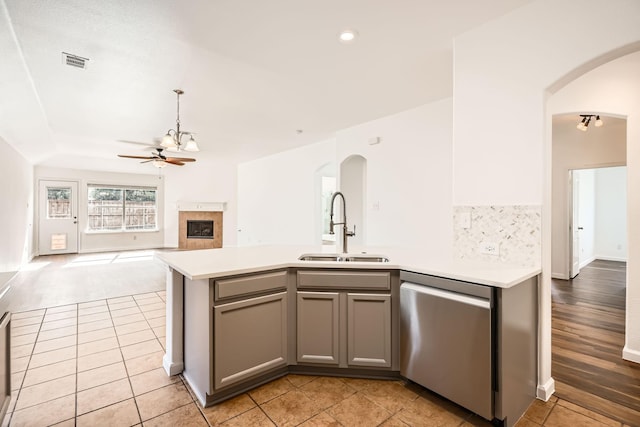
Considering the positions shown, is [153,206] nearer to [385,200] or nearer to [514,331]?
[385,200]

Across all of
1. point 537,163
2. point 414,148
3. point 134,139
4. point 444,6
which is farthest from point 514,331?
point 134,139

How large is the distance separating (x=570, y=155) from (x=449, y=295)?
514 cm

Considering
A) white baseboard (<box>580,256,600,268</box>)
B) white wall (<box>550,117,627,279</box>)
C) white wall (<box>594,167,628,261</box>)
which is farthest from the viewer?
white wall (<box>594,167,628,261</box>)

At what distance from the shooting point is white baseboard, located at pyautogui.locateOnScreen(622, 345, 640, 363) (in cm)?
246

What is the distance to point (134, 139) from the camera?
6.00m

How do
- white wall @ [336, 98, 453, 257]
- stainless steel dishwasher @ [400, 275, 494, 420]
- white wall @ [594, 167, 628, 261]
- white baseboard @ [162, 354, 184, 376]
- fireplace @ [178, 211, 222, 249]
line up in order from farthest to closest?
fireplace @ [178, 211, 222, 249] < white wall @ [594, 167, 628, 261] < white wall @ [336, 98, 453, 257] < white baseboard @ [162, 354, 184, 376] < stainless steel dishwasher @ [400, 275, 494, 420]

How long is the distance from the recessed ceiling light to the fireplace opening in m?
8.37

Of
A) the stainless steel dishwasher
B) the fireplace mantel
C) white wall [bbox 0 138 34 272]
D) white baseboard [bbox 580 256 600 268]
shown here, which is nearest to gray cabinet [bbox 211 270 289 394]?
the stainless steel dishwasher

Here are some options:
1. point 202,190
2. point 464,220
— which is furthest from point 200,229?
point 464,220

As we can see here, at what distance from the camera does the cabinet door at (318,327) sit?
2.18m

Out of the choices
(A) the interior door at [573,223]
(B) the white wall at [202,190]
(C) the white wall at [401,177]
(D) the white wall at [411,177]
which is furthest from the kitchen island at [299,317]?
(B) the white wall at [202,190]

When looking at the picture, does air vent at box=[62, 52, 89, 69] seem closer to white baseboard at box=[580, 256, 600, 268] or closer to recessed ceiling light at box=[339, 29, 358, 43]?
recessed ceiling light at box=[339, 29, 358, 43]

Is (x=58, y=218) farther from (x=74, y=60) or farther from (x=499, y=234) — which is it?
(x=499, y=234)

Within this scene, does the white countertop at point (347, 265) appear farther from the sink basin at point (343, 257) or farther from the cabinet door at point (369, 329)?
the cabinet door at point (369, 329)
